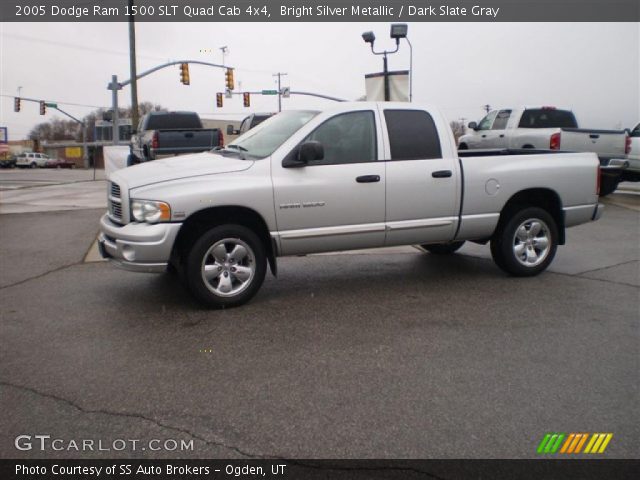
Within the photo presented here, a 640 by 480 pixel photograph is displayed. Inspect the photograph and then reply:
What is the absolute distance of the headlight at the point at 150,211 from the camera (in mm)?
5207

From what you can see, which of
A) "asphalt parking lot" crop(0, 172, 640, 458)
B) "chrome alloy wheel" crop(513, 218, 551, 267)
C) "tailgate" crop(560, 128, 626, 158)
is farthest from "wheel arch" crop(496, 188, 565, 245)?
"tailgate" crop(560, 128, 626, 158)

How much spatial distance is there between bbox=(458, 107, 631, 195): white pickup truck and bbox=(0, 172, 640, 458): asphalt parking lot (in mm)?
7316

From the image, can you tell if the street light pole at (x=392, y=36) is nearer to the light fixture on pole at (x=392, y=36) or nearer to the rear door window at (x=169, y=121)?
the light fixture on pole at (x=392, y=36)

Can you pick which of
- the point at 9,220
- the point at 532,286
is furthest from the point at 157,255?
the point at 9,220

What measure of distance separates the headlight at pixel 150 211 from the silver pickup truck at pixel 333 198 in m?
0.01

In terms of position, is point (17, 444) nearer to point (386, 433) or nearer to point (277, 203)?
point (386, 433)

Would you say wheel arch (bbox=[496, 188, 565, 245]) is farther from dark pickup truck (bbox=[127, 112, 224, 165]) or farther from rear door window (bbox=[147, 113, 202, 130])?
rear door window (bbox=[147, 113, 202, 130])

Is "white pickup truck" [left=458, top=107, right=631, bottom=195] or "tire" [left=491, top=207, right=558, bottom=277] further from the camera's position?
"white pickup truck" [left=458, top=107, right=631, bottom=195]

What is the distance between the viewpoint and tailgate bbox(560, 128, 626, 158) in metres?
13.8

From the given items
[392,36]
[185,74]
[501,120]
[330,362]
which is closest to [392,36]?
[392,36]

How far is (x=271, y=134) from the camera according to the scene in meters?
6.21

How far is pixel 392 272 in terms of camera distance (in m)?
7.23

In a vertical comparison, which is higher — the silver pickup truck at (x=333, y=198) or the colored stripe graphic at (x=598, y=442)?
the silver pickup truck at (x=333, y=198)

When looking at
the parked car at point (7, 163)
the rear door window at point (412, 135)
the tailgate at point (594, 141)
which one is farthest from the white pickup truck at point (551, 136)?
the parked car at point (7, 163)
